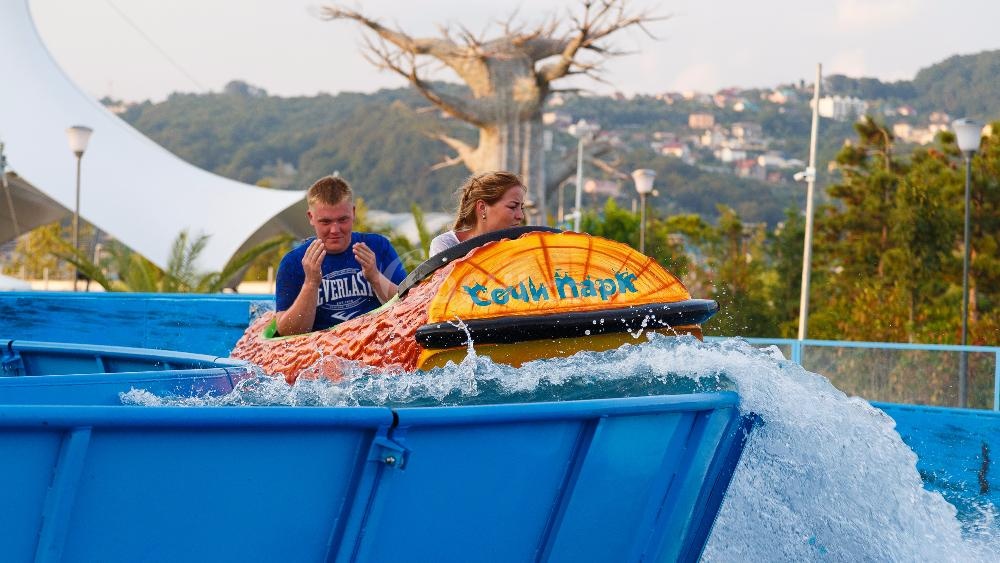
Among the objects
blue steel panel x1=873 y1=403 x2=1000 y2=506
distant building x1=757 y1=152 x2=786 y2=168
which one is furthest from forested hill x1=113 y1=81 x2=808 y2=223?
blue steel panel x1=873 y1=403 x2=1000 y2=506

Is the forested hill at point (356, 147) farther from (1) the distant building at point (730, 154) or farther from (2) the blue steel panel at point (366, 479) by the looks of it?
(2) the blue steel panel at point (366, 479)

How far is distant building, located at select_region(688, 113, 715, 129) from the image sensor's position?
117 m

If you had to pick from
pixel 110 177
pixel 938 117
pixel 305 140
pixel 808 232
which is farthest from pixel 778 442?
pixel 938 117

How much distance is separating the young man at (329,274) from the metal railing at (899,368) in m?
2.80

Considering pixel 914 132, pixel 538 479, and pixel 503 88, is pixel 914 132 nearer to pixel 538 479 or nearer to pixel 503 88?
pixel 503 88

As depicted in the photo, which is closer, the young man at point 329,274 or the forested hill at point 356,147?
the young man at point 329,274

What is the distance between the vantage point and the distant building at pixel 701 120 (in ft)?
383

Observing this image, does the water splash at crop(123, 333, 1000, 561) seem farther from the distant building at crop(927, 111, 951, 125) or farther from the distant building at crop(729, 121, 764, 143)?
the distant building at crop(729, 121, 764, 143)

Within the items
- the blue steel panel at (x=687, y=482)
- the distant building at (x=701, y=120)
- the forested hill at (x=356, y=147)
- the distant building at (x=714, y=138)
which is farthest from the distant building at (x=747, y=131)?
the blue steel panel at (x=687, y=482)

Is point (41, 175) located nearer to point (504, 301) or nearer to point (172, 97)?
point (504, 301)

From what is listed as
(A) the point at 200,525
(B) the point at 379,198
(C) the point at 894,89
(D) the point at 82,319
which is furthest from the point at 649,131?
(A) the point at 200,525

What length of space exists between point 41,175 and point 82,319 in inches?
611

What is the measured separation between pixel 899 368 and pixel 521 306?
4.08 meters

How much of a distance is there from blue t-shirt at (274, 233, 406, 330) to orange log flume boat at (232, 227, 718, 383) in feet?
2.47
